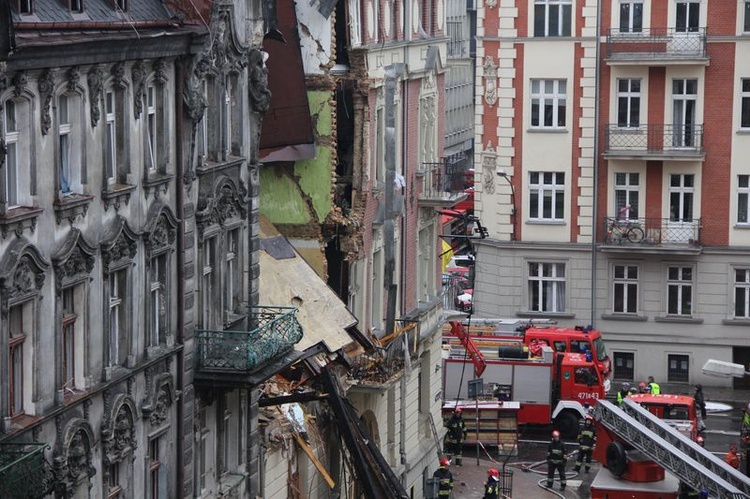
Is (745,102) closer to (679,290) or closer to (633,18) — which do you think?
(633,18)

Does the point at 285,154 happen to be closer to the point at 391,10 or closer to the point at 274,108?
the point at 274,108

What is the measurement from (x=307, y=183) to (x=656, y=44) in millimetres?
23129

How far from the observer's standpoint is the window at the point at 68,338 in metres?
23.2

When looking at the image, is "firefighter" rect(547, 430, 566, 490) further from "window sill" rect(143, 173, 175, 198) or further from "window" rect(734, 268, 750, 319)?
"window sill" rect(143, 173, 175, 198)

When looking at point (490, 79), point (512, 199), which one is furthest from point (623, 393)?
point (490, 79)

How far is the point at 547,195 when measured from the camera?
61281 millimetres

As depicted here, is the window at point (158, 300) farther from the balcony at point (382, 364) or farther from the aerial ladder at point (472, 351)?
the aerial ladder at point (472, 351)

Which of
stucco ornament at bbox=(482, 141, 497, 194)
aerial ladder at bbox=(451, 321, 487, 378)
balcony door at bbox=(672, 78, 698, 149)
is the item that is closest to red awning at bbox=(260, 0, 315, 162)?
aerial ladder at bbox=(451, 321, 487, 378)

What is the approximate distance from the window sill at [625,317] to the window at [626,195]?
10.4ft

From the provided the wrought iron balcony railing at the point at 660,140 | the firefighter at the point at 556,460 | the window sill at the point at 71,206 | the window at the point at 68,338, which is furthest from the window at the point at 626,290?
the window at the point at 68,338

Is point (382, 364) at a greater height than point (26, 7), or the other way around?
point (26, 7)

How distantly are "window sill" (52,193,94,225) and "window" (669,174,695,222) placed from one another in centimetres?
3868

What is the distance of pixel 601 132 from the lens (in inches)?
2383

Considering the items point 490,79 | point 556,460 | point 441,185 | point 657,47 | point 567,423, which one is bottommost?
point 567,423
